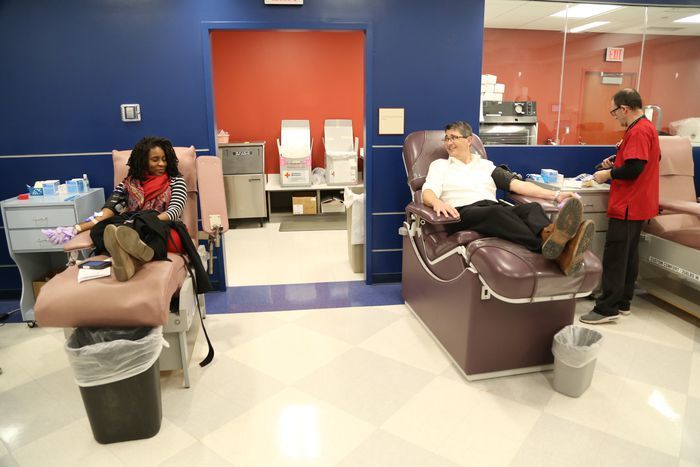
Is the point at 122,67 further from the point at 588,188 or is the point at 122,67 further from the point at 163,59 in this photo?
the point at 588,188

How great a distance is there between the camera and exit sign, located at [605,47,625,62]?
6.05m

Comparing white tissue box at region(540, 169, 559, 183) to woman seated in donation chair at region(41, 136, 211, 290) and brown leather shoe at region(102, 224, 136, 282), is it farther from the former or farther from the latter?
brown leather shoe at region(102, 224, 136, 282)

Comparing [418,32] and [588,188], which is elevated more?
[418,32]

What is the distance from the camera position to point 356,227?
3.96 m

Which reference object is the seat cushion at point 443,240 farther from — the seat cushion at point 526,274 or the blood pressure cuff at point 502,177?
the blood pressure cuff at point 502,177

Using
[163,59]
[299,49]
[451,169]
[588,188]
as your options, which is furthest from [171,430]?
[299,49]

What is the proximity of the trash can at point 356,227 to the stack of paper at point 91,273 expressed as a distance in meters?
2.14

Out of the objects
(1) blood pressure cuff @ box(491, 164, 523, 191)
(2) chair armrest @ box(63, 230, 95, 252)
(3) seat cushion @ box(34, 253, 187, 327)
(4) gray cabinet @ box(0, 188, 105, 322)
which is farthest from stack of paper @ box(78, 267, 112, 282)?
(1) blood pressure cuff @ box(491, 164, 523, 191)

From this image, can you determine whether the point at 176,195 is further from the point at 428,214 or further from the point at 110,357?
the point at 428,214

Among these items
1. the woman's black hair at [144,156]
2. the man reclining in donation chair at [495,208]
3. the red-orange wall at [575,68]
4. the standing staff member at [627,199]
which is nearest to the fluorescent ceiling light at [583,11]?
the red-orange wall at [575,68]

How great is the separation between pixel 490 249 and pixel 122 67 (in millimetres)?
2854

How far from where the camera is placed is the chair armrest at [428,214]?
257cm

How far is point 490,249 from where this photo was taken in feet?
7.54

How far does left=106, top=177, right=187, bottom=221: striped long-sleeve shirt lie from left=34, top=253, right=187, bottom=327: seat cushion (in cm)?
75
